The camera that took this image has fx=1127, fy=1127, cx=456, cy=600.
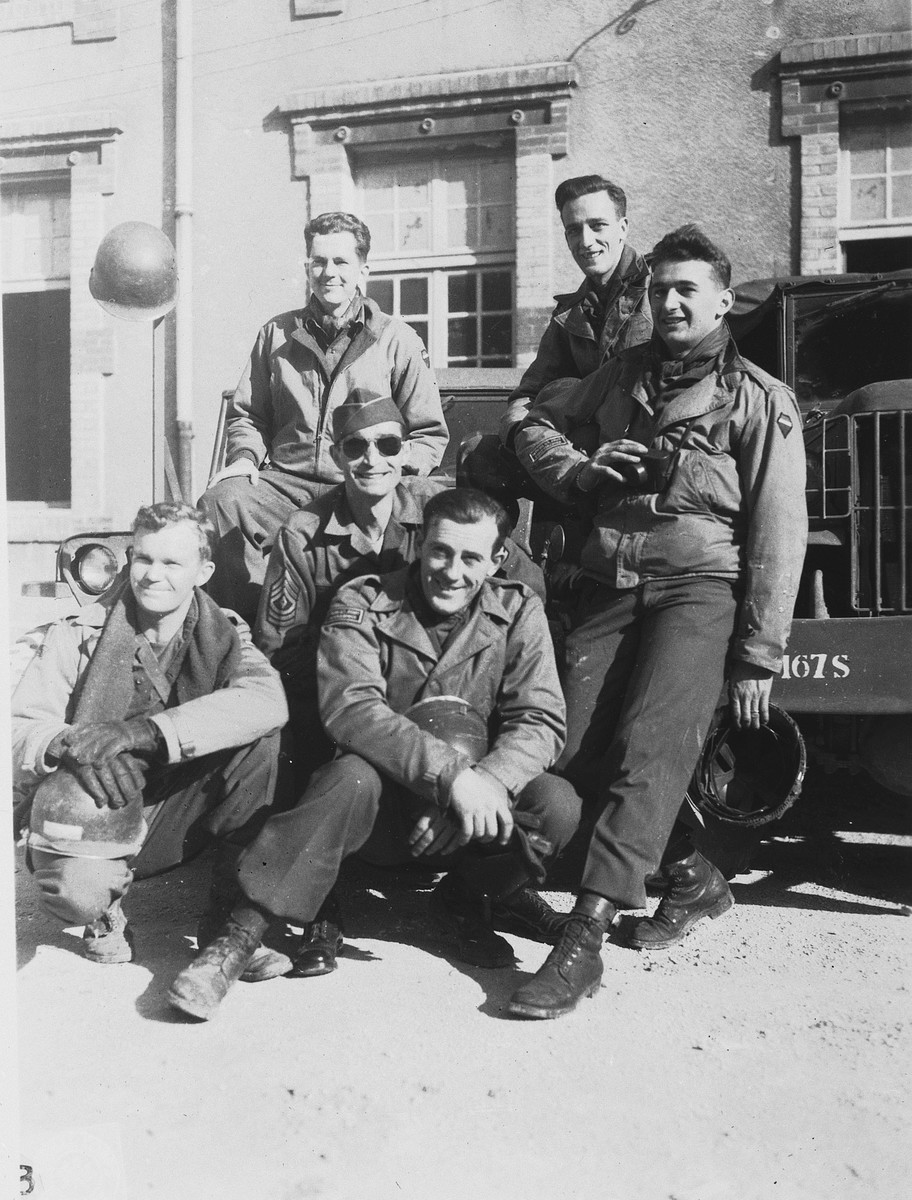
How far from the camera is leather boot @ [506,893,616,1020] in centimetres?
273

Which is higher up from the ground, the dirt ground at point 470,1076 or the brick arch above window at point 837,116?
the brick arch above window at point 837,116

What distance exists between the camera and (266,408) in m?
4.33

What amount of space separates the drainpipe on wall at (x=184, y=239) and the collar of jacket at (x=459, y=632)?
4.09 m

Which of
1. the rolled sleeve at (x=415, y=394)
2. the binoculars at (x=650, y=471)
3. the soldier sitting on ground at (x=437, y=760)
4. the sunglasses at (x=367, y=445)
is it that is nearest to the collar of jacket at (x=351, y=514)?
the sunglasses at (x=367, y=445)

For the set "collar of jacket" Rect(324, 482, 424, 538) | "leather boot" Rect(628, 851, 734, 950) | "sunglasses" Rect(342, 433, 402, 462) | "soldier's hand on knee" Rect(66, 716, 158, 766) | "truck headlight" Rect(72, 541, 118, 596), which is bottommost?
"leather boot" Rect(628, 851, 734, 950)

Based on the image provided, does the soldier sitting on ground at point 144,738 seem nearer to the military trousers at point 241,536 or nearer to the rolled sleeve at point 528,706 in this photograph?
the rolled sleeve at point 528,706

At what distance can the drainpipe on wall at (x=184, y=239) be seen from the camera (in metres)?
6.96

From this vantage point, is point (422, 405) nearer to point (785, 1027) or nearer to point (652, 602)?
point (652, 602)

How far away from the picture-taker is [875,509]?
3520mm

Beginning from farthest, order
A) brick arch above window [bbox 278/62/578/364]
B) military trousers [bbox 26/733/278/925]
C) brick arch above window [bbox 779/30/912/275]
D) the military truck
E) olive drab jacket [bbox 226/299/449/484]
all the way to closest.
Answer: brick arch above window [bbox 278/62/578/364]
brick arch above window [bbox 779/30/912/275]
olive drab jacket [bbox 226/299/449/484]
the military truck
military trousers [bbox 26/733/278/925]

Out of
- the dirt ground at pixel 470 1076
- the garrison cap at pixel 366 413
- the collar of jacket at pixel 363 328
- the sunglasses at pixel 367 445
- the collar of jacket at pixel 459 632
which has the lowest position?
the dirt ground at pixel 470 1076

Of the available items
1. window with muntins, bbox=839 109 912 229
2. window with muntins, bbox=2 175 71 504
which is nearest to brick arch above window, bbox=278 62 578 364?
window with muntins, bbox=2 175 71 504

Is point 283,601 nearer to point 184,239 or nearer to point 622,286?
point 622,286

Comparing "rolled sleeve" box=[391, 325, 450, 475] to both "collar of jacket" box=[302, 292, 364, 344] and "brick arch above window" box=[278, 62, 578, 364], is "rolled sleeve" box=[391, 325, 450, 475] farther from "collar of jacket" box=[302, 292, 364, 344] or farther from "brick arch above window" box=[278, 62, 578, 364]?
"brick arch above window" box=[278, 62, 578, 364]
